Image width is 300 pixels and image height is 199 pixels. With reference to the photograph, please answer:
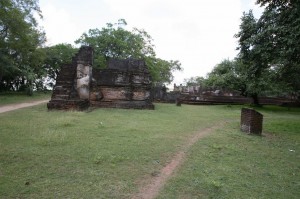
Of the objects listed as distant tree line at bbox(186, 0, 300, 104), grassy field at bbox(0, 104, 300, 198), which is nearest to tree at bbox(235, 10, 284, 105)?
distant tree line at bbox(186, 0, 300, 104)

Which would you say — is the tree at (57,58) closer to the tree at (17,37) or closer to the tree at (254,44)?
the tree at (17,37)

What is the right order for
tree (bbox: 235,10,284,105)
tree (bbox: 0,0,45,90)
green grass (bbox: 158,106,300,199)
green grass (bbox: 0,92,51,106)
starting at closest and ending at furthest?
green grass (bbox: 158,106,300,199) < tree (bbox: 235,10,284,105) < green grass (bbox: 0,92,51,106) < tree (bbox: 0,0,45,90)

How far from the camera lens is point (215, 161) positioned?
597cm

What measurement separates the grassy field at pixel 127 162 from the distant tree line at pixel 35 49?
12915 millimetres

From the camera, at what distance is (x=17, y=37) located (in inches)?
794

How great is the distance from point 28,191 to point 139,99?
11510 millimetres

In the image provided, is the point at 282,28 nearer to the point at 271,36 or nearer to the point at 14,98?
the point at 271,36

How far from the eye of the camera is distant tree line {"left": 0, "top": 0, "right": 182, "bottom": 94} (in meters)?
19.5

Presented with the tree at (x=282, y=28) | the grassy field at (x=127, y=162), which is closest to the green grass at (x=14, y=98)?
the grassy field at (x=127, y=162)

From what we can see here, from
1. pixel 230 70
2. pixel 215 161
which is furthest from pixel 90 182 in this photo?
pixel 230 70

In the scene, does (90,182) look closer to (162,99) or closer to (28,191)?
(28,191)

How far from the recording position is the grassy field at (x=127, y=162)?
4324mm

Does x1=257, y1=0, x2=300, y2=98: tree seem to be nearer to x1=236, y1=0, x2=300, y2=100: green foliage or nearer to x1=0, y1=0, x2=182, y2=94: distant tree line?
x1=236, y1=0, x2=300, y2=100: green foliage

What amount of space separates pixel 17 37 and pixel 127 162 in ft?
60.5
